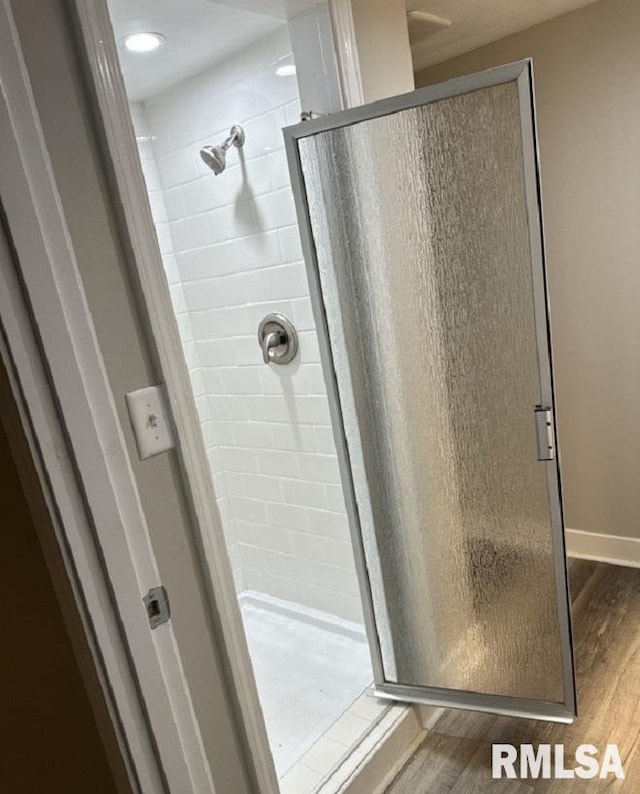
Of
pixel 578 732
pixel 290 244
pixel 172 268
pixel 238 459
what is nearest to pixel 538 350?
pixel 290 244

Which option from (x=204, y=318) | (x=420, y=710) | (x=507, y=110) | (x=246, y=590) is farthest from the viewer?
(x=246, y=590)

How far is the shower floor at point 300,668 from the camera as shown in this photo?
6.30 ft

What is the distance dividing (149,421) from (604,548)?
229 centimetres

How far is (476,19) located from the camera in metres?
2.07

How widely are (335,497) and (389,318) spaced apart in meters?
0.84

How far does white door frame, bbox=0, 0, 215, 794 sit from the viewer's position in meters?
0.79

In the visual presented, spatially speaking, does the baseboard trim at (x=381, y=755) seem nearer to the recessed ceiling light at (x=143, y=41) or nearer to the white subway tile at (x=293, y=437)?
the white subway tile at (x=293, y=437)

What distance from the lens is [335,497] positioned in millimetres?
2207

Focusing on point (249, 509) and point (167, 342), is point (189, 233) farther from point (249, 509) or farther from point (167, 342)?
point (167, 342)

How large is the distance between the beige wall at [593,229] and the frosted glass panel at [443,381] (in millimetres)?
1110

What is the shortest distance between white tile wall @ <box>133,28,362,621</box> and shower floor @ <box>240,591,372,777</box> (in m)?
0.07

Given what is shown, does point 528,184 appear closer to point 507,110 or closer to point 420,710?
point 507,110

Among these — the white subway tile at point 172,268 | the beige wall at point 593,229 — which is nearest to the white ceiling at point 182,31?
the white subway tile at point 172,268

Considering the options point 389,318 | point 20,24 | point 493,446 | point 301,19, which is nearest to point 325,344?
point 389,318
